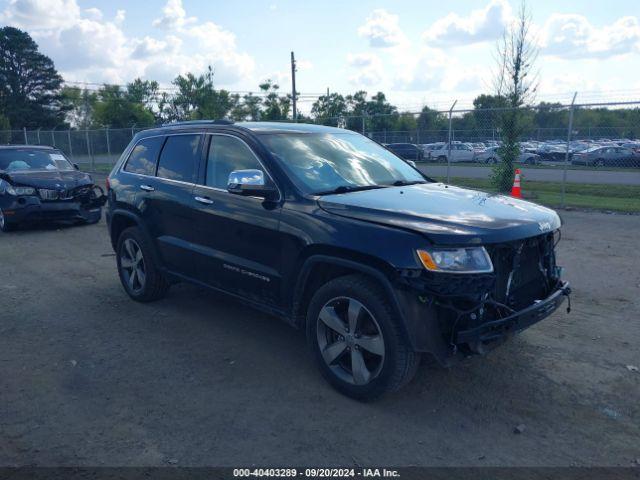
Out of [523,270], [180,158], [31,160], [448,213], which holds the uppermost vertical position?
[180,158]

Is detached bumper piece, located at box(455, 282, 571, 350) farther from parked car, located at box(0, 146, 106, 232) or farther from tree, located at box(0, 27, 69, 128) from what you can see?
tree, located at box(0, 27, 69, 128)

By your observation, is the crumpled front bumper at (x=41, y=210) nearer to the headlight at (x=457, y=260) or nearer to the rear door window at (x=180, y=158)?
the rear door window at (x=180, y=158)

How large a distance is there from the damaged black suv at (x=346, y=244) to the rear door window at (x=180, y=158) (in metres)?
0.02

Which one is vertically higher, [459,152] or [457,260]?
[459,152]

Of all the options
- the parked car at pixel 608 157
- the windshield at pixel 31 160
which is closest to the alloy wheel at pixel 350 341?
the windshield at pixel 31 160

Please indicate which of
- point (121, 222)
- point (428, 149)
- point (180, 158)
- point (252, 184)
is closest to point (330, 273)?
point (252, 184)

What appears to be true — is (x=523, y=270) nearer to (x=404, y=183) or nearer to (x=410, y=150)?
(x=404, y=183)

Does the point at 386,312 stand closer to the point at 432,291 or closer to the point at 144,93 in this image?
the point at 432,291

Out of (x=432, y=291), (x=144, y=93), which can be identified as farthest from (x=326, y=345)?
(x=144, y=93)

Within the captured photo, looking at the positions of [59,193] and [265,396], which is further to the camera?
[59,193]

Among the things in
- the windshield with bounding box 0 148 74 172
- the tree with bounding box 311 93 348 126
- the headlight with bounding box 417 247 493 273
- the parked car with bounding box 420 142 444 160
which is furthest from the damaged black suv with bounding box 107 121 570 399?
the tree with bounding box 311 93 348 126

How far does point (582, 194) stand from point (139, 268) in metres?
14.3

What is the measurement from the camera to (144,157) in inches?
230

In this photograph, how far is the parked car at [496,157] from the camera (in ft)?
49.6
